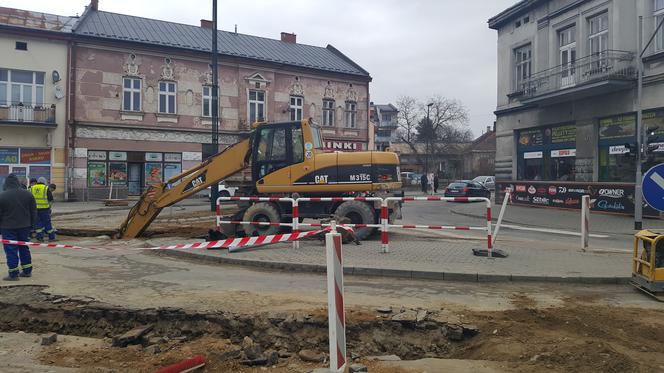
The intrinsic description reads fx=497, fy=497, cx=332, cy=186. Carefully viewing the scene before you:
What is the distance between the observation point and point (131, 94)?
32.4 metres

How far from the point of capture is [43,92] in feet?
98.7

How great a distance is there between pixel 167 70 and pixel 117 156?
6.68 meters

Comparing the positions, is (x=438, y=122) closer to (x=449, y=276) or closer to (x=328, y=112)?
(x=328, y=112)

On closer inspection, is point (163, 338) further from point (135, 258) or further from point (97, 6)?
point (97, 6)

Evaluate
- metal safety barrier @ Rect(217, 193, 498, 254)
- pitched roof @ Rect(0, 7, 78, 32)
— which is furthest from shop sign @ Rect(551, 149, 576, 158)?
pitched roof @ Rect(0, 7, 78, 32)

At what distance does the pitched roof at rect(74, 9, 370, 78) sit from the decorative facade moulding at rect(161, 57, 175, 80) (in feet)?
3.60

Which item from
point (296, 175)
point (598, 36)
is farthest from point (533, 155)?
point (296, 175)

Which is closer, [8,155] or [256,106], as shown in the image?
[8,155]

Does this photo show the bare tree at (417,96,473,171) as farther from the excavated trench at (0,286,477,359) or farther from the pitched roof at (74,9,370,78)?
the excavated trench at (0,286,477,359)

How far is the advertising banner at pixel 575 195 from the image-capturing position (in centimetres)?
1997

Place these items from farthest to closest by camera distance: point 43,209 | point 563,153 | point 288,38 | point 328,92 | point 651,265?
point 288,38
point 328,92
point 563,153
point 43,209
point 651,265

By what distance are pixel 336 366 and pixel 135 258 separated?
766cm

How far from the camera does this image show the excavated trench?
507 cm

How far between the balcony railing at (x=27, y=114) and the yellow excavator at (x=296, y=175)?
848 inches
